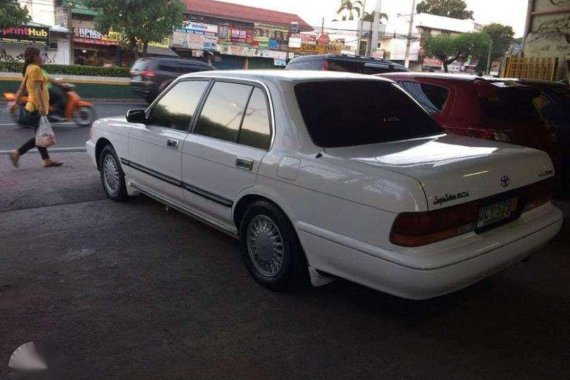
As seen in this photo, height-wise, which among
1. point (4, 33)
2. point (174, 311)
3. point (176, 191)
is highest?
point (4, 33)

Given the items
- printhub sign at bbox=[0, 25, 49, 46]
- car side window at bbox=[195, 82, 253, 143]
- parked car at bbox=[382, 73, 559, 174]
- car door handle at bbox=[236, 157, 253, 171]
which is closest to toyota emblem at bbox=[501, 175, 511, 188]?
car door handle at bbox=[236, 157, 253, 171]

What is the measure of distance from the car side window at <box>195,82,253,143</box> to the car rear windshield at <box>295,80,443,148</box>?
521mm

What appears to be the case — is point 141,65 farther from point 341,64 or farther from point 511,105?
point 511,105

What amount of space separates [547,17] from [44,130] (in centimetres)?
1334

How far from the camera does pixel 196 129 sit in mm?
4242

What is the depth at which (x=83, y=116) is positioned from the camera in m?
11.6

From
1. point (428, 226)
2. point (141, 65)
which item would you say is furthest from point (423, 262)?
point (141, 65)

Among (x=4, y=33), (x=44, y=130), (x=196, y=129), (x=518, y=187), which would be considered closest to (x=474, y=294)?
(x=518, y=187)

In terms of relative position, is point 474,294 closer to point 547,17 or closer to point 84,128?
point 84,128

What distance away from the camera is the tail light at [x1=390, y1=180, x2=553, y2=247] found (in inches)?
107

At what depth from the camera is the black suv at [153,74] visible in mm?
16641

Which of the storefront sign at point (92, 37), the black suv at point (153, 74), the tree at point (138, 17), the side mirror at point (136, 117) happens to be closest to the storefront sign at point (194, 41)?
the storefront sign at point (92, 37)

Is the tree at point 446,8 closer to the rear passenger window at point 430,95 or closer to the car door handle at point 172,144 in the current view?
the rear passenger window at point 430,95

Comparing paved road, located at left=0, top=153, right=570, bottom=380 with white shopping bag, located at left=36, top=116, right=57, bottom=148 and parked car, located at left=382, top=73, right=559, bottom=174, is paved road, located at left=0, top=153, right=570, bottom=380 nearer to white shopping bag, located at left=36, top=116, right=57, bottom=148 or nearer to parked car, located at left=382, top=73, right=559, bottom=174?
parked car, located at left=382, top=73, right=559, bottom=174
